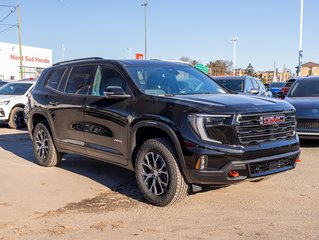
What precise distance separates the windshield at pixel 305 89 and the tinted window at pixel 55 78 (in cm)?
597

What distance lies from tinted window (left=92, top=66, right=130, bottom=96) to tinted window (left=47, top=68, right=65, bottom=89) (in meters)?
1.22

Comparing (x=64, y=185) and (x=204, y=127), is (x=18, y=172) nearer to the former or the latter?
(x=64, y=185)

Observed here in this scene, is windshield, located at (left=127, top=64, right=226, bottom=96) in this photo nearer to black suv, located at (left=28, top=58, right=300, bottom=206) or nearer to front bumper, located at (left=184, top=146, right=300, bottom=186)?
black suv, located at (left=28, top=58, right=300, bottom=206)

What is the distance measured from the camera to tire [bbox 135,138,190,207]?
4945mm

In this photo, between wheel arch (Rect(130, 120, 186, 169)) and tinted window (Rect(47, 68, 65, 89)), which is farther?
tinted window (Rect(47, 68, 65, 89))

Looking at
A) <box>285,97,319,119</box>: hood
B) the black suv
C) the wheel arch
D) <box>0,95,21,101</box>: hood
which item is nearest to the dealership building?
<box>0,95,21,101</box>: hood

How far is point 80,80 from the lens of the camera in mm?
6711

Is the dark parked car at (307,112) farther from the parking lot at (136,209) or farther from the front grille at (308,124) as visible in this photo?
the parking lot at (136,209)

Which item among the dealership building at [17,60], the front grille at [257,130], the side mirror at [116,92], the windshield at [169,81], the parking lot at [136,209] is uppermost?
the dealership building at [17,60]

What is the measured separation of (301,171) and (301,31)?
2996 cm

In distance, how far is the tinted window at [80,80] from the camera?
21.2 feet

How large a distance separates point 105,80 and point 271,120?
2.53m

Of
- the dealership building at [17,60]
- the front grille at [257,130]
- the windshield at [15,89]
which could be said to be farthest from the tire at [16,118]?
the dealership building at [17,60]

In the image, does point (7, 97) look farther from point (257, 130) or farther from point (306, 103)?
point (257, 130)
